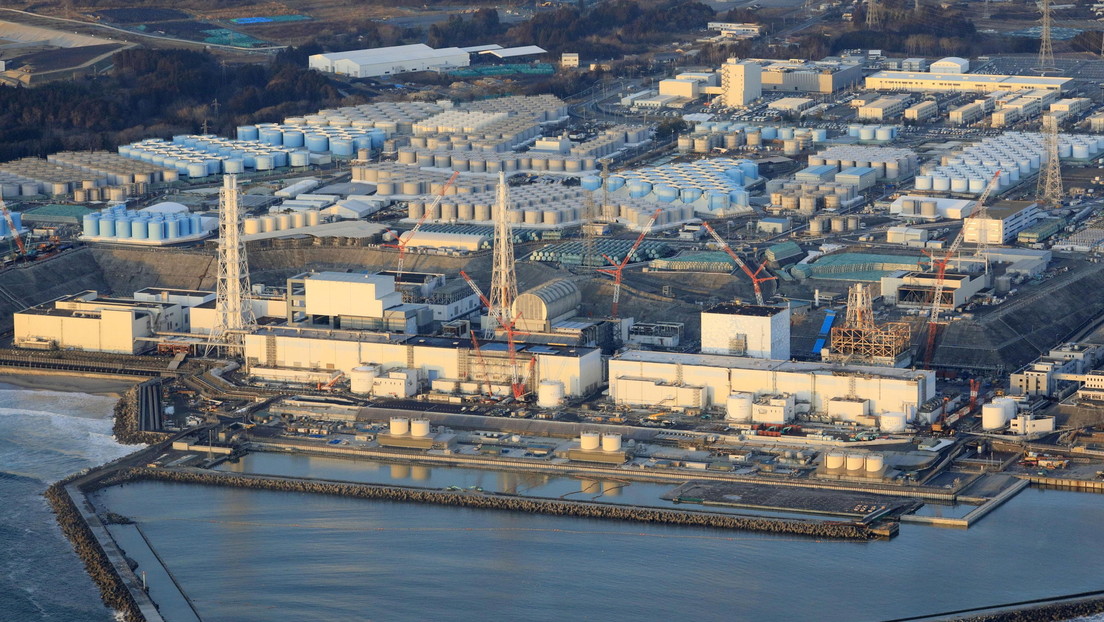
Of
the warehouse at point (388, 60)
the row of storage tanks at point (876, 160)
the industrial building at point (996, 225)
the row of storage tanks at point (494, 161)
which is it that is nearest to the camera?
the industrial building at point (996, 225)

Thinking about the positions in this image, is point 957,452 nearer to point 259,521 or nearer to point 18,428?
point 259,521

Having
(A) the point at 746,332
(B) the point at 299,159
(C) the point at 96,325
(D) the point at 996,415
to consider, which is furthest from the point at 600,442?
(B) the point at 299,159

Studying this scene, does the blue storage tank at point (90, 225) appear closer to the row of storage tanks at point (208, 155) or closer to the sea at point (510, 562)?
the row of storage tanks at point (208, 155)

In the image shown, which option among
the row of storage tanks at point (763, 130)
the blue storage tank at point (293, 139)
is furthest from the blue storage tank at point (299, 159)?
the row of storage tanks at point (763, 130)

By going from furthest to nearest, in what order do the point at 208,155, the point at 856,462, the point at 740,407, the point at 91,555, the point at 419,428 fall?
the point at 208,155 → the point at 740,407 → the point at 419,428 → the point at 856,462 → the point at 91,555

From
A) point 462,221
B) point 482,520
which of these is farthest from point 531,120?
point 482,520

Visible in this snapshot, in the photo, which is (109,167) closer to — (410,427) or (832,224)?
(832,224)
